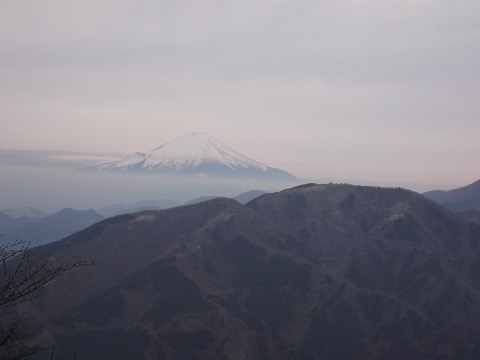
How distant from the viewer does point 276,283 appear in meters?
113

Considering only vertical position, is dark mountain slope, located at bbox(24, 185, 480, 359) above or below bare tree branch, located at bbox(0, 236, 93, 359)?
below

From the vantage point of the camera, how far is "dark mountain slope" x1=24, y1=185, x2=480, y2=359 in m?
92.7

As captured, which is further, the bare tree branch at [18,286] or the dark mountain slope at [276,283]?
the dark mountain slope at [276,283]

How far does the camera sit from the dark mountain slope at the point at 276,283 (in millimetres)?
92688

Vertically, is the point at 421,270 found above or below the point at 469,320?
above

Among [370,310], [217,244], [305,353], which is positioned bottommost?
[305,353]

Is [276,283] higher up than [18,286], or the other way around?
[18,286]

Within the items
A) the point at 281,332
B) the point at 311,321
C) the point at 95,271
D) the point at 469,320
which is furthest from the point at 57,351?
the point at 469,320

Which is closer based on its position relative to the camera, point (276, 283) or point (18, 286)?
Answer: point (18, 286)

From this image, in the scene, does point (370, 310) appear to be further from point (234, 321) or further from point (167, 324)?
point (167, 324)

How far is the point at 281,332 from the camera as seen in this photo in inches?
3900

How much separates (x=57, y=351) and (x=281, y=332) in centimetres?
4550

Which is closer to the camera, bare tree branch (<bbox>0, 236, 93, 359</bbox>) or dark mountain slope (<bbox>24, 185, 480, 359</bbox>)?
bare tree branch (<bbox>0, 236, 93, 359</bbox>)

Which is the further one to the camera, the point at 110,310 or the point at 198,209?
the point at 198,209
